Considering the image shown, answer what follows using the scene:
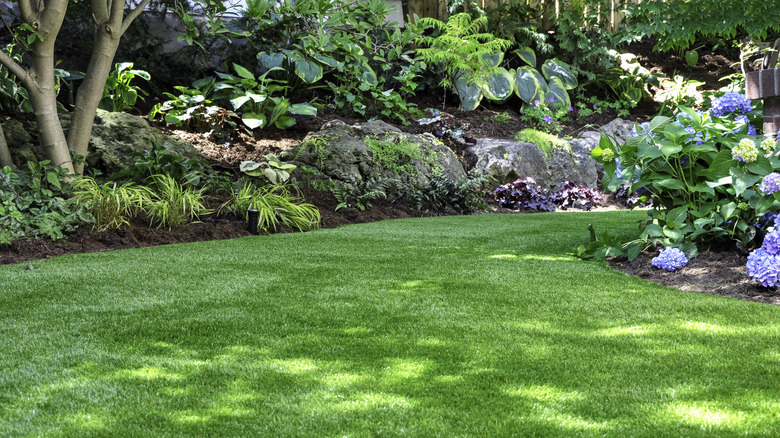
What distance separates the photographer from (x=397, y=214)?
671cm

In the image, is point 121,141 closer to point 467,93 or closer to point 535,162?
point 535,162

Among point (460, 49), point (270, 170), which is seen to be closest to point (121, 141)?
point (270, 170)

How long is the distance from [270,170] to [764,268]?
4.43 meters

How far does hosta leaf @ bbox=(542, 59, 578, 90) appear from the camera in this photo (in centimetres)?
1080

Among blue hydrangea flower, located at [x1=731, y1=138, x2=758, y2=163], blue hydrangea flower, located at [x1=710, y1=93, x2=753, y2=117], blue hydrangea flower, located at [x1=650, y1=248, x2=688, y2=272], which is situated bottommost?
blue hydrangea flower, located at [x1=650, y1=248, x2=688, y2=272]

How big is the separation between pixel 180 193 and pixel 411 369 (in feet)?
12.7

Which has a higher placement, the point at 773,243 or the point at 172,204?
the point at 172,204

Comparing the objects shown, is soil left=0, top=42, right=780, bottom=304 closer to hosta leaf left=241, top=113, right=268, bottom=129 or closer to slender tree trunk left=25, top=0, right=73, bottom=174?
hosta leaf left=241, top=113, right=268, bottom=129

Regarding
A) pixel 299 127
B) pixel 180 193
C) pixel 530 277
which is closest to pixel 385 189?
pixel 299 127

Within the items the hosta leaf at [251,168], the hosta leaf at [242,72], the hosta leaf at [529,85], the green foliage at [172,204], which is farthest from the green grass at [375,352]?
the hosta leaf at [529,85]

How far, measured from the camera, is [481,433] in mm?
1612

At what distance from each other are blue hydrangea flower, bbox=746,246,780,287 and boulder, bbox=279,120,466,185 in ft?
14.6

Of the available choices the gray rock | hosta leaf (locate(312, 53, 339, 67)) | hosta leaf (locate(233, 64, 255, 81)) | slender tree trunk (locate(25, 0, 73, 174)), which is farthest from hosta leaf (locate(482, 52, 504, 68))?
slender tree trunk (locate(25, 0, 73, 174))

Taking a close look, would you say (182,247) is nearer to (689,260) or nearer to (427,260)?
(427,260)
